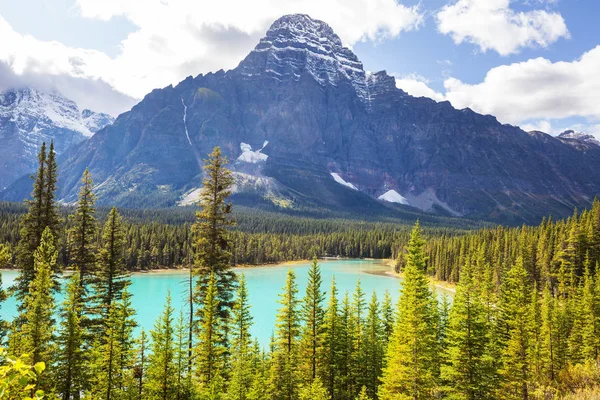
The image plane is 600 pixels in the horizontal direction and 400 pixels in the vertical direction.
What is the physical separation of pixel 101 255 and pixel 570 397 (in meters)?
28.2

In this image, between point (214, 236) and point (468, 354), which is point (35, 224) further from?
point (468, 354)

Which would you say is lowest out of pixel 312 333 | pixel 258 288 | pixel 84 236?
pixel 258 288

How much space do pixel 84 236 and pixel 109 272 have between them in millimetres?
2929

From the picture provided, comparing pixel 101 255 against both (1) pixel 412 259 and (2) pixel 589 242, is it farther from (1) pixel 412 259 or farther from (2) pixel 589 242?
(2) pixel 589 242

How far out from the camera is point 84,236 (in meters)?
27.2

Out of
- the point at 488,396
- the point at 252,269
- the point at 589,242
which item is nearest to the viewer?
the point at 488,396

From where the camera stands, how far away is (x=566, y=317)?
41.9 metres

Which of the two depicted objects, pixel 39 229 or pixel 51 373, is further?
pixel 39 229

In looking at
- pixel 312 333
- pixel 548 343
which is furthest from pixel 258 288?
pixel 312 333

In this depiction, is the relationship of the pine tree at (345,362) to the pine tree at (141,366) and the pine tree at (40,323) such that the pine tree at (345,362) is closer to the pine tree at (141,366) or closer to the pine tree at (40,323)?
the pine tree at (141,366)

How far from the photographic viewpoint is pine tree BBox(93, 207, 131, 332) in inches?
1048

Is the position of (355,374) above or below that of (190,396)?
below

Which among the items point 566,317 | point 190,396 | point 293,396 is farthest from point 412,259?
point 566,317

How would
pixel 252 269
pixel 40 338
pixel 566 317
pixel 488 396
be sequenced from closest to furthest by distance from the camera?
pixel 40 338
pixel 488 396
pixel 566 317
pixel 252 269
